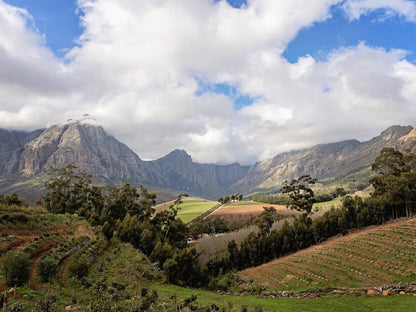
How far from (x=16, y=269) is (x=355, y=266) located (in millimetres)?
37524

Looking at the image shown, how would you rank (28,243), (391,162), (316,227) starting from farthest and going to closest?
1. (391,162)
2. (316,227)
3. (28,243)

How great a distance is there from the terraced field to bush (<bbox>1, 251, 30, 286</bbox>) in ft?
88.5

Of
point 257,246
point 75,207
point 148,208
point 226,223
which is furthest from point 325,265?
point 226,223

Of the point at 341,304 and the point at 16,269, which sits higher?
the point at 16,269

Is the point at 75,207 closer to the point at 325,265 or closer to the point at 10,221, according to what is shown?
the point at 10,221

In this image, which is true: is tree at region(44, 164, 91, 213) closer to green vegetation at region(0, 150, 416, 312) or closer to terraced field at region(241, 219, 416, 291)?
green vegetation at region(0, 150, 416, 312)

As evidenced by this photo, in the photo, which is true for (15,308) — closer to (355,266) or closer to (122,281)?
(122,281)

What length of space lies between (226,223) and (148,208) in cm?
6194

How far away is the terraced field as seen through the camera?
→ 2953 centimetres

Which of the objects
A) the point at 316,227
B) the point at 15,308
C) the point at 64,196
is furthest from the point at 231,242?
the point at 15,308

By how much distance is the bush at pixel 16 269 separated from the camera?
15188 millimetres

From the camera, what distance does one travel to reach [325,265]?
3572 cm

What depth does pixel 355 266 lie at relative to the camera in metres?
33.1

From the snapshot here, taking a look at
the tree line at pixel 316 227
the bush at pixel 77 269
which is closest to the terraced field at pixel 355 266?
the tree line at pixel 316 227
